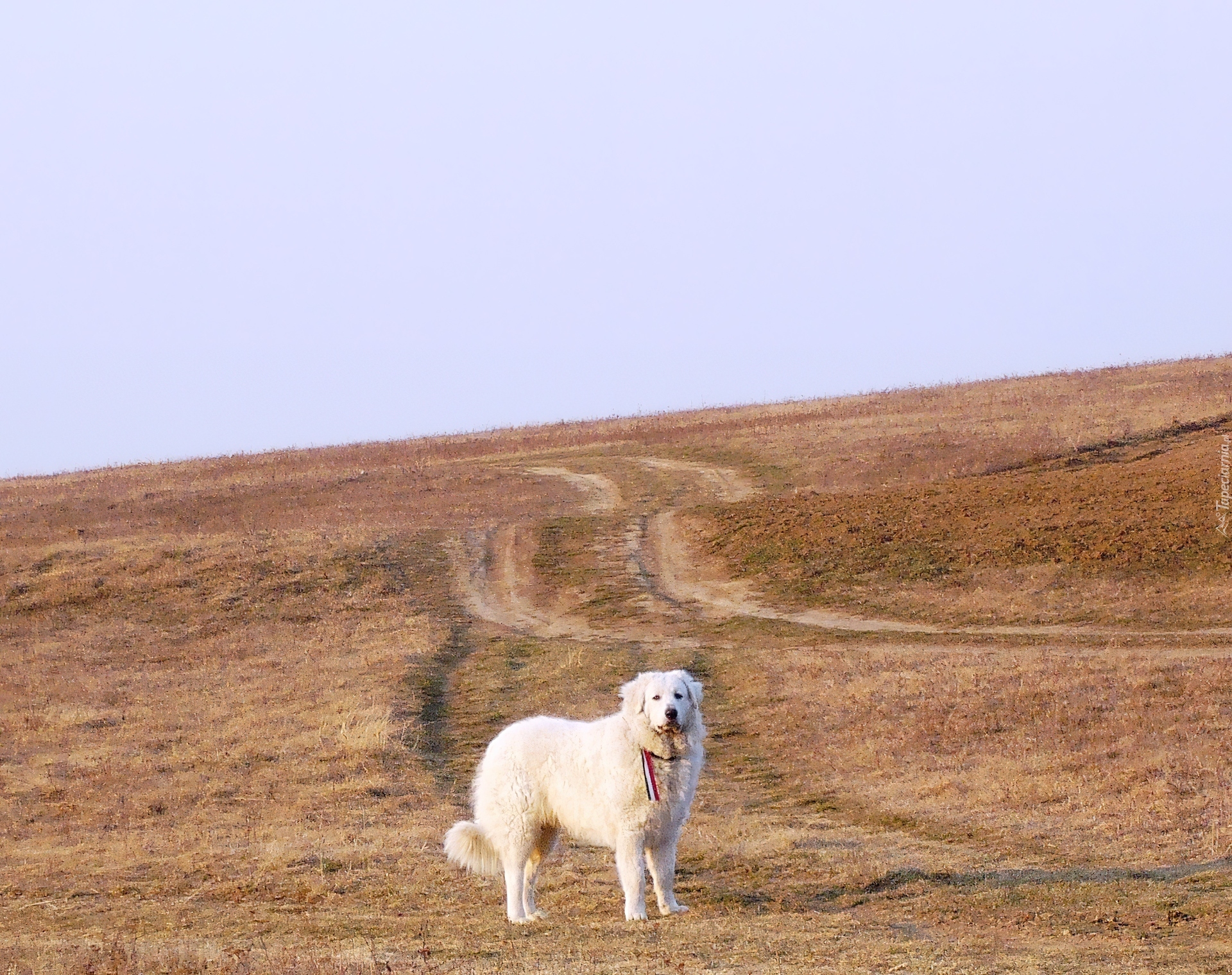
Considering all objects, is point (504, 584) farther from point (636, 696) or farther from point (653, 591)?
point (636, 696)

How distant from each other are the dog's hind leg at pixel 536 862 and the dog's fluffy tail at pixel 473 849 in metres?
0.25

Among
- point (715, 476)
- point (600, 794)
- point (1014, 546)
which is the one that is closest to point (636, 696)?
point (600, 794)

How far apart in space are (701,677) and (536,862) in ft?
42.5

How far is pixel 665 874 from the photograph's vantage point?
466 inches

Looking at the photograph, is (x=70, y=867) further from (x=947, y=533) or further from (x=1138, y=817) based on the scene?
(x=947, y=533)

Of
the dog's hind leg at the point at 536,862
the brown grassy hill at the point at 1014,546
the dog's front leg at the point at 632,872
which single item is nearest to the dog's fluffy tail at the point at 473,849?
the dog's hind leg at the point at 536,862

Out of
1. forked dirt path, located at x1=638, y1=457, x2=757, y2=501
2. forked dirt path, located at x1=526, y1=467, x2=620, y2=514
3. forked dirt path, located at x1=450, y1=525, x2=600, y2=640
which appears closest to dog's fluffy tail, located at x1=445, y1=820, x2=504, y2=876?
forked dirt path, located at x1=450, y1=525, x2=600, y2=640

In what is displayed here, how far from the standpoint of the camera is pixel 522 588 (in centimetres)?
3369

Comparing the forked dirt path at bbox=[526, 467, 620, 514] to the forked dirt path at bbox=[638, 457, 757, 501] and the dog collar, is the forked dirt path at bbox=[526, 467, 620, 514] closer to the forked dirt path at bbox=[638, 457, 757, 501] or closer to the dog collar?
the forked dirt path at bbox=[638, 457, 757, 501]

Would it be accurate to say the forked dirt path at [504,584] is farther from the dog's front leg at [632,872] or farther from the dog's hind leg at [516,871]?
the dog's front leg at [632,872]

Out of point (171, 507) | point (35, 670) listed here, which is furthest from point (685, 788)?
point (171, 507)

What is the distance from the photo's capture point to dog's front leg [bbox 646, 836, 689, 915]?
11.8m

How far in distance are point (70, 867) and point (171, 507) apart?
32.6m

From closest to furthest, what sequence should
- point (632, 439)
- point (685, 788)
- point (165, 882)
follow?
point (685, 788), point (165, 882), point (632, 439)
